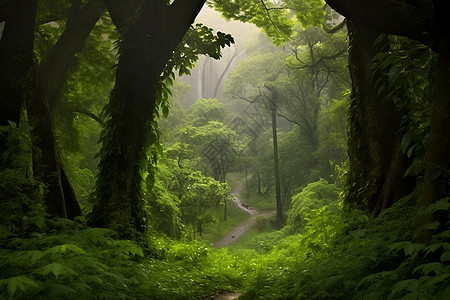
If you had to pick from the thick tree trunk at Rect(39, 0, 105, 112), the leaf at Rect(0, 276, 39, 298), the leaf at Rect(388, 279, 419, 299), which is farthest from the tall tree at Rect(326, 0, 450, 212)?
the thick tree trunk at Rect(39, 0, 105, 112)

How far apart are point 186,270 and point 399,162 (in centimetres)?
409

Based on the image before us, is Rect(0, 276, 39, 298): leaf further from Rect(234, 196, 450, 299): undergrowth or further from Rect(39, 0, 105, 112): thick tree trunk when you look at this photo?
Rect(39, 0, 105, 112): thick tree trunk

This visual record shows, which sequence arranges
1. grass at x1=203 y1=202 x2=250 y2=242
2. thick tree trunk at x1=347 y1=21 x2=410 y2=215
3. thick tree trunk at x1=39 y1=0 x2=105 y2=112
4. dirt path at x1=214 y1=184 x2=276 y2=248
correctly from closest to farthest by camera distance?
thick tree trunk at x1=347 y1=21 x2=410 y2=215, thick tree trunk at x1=39 y1=0 x2=105 y2=112, dirt path at x1=214 y1=184 x2=276 y2=248, grass at x1=203 y1=202 x2=250 y2=242

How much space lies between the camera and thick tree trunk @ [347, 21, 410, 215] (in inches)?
201

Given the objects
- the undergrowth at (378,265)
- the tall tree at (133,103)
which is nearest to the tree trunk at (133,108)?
the tall tree at (133,103)

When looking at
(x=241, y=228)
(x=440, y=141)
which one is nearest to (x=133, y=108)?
(x=440, y=141)

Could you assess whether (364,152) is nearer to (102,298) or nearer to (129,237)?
(129,237)

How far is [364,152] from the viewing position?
5871mm

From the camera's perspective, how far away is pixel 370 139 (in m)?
5.72

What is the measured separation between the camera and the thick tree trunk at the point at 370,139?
511cm

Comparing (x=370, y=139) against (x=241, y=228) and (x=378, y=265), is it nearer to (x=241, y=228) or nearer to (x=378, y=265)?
(x=378, y=265)

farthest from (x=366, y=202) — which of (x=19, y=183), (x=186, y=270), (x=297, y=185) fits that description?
(x=297, y=185)

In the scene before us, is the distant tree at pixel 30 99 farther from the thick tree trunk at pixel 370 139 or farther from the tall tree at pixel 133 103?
the thick tree trunk at pixel 370 139

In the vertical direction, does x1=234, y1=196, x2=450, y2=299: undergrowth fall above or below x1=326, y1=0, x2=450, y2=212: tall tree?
below
